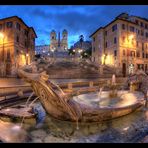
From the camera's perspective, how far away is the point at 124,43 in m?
43.3

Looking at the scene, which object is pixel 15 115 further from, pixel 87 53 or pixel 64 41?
pixel 64 41

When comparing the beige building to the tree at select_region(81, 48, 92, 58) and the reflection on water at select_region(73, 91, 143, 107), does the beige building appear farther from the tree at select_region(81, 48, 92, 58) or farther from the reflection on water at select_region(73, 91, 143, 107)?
the tree at select_region(81, 48, 92, 58)

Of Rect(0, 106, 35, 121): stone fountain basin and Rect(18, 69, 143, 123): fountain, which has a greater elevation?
Rect(18, 69, 143, 123): fountain

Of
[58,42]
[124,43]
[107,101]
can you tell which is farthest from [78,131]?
[58,42]

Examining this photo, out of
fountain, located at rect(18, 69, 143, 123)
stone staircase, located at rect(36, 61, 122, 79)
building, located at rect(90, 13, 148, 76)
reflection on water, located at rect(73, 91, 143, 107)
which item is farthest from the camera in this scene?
building, located at rect(90, 13, 148, 76)

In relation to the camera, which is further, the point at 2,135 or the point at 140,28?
the point at 140,28

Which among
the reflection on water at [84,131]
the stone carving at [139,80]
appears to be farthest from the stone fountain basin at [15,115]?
the stone carving at [139,80]

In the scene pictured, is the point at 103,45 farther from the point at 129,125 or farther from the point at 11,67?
the point at 129,125

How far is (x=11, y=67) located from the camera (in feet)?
123

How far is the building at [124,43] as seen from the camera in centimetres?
4250

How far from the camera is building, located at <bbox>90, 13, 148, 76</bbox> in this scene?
4250cm

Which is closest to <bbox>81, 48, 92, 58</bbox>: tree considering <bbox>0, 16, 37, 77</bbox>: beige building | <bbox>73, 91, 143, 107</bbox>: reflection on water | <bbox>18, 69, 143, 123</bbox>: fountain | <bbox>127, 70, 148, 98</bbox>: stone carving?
<bbox>0, 16, 37, 77</bbox>: beige building

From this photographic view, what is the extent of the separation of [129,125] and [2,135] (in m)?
5.40
